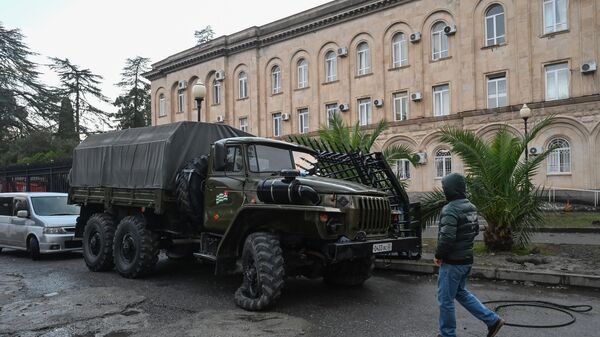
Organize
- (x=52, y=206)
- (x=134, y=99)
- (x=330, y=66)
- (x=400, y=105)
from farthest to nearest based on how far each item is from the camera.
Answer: (x=134, y=99) → (x=330, y=66) → (x=400, y=105) → (x=52, y=206)

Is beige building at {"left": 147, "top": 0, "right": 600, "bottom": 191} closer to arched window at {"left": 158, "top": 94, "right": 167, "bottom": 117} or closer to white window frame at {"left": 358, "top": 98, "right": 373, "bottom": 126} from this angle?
white window frame at {"left": 358, "top": 98, "right": 373, "bottom": 126}

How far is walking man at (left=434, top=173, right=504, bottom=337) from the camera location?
214 inches

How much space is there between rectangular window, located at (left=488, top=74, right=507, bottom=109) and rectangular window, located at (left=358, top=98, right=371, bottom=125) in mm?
7880

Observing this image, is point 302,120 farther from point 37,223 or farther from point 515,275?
point 515,275

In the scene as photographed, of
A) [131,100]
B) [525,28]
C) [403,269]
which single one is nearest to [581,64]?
Result: [525,28]

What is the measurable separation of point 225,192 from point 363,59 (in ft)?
88.1

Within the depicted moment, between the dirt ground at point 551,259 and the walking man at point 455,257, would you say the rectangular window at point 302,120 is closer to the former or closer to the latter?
the dirt ground at point 551,259

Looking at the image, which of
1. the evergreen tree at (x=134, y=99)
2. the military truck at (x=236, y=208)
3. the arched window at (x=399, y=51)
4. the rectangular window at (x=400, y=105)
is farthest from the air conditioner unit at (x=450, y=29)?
the evergreen tree at (x=134, y=99)

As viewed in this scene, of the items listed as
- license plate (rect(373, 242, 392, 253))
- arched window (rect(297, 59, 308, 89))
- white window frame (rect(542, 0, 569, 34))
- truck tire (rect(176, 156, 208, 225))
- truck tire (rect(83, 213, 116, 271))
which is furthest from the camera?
arched window (rect(297, 59, 308, 89))

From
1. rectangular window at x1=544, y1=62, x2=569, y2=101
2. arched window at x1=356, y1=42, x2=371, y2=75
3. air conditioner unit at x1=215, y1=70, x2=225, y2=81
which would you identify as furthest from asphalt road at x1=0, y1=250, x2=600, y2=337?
air conditioner unit at x1=215, y1=70, x2=225, y2=81

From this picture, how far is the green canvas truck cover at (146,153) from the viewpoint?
9.70 m

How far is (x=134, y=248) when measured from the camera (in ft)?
32.3

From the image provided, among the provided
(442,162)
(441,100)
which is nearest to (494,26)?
(441,100)

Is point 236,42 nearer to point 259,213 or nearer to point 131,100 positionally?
point 131,100
